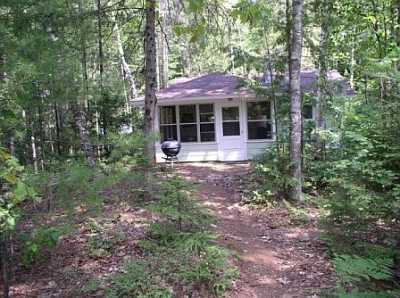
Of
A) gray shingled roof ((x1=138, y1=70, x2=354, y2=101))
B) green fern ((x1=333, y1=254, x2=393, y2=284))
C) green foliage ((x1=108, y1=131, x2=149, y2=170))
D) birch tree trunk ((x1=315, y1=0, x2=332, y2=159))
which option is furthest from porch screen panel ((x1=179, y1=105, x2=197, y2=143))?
green fern ((x1=333, y1=254, x2=393, y2=284))

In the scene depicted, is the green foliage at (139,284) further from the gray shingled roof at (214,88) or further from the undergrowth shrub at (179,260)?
the gray shingled roof at (214,88)

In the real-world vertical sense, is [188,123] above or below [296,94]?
below

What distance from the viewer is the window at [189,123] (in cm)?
1523

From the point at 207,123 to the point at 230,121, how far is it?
Answer: 2.73 feet

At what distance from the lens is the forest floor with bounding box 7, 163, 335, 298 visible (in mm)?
5242

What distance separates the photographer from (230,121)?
15.1 m

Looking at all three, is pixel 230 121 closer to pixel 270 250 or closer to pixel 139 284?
pixel 270 250

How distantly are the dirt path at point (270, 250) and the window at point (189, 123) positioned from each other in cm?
569

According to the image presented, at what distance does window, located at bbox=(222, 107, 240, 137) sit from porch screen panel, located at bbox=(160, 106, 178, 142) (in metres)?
1.80

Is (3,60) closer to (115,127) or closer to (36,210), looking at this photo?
(36,210)

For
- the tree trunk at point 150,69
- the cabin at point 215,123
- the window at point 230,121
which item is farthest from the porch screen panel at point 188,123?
the tree trunk at point 150,69

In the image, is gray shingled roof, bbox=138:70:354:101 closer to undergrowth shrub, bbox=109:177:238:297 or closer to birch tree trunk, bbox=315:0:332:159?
birch tree trunk, bbox=315:0:332:159

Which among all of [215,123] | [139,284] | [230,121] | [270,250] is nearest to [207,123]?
[215,123]

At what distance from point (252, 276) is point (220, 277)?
551mm
